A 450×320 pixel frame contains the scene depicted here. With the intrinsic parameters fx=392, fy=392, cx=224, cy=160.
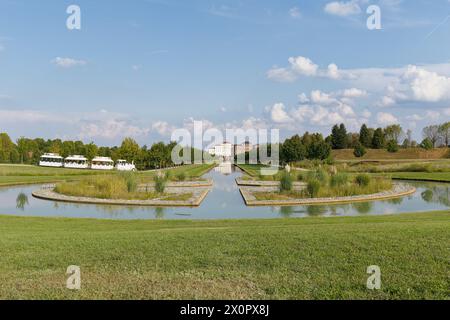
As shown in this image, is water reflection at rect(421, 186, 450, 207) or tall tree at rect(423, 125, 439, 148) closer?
water reflection at rect(421, 186, 450, 207)

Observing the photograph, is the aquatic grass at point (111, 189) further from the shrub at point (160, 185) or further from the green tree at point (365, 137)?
the green tree at point (365, 137)

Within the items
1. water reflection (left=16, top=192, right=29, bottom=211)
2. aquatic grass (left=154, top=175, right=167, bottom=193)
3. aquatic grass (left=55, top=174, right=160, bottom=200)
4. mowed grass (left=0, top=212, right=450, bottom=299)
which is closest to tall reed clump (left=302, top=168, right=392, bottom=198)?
aquatic grass (left=154, top=175, right=167, bottom=193)

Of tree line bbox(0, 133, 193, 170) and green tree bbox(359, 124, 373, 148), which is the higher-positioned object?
green tree bbox(359, 124, 373, 148)

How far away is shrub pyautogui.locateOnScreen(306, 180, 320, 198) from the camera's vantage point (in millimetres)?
18469

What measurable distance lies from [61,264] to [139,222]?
5.86 metres

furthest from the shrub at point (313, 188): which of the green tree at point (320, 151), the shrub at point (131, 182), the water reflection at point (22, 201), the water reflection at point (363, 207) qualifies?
the green tree at point (320, 151)

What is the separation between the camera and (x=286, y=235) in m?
6.97

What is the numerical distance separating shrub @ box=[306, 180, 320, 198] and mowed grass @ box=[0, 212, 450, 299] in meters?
11.0

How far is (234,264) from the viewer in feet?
16.9

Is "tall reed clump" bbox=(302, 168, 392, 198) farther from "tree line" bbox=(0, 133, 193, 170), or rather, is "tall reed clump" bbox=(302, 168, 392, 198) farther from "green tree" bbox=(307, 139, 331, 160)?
"tree line" bbox=(0, 133, 193, 170)

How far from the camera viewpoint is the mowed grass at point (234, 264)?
164 inches

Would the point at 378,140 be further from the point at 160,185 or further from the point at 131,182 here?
the point at 131,182

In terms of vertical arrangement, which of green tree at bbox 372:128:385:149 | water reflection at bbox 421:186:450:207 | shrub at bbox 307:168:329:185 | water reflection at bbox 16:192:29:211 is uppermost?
green tree at bbox 372:128:385:149
